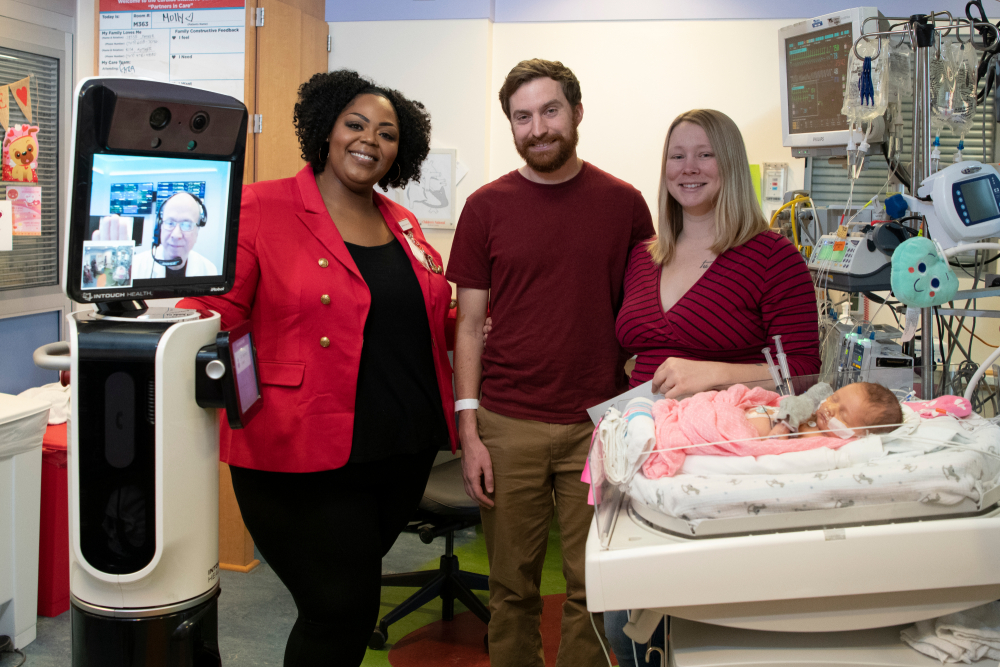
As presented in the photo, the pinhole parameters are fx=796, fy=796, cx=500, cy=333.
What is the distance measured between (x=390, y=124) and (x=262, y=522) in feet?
3.17

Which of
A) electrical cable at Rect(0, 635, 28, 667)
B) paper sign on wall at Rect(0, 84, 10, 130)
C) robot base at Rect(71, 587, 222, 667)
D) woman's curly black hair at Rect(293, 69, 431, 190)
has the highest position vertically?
paper sign on wall at Rect(0, 84, 10, 130)

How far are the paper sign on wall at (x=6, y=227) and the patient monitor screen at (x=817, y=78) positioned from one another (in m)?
3.10

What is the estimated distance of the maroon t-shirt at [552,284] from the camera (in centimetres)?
194

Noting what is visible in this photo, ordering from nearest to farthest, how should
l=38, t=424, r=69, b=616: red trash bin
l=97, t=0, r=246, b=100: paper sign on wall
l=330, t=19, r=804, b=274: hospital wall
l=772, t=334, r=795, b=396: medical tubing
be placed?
1. l=772, t=334, r=795, b=396: medical tubing
2. l=38, t=424, r=69, b=616: red trash bin
3. l=97, t=0, r=246, b=100: paper sign on wall
4. l=330, t=19, r=804, b=274: hospital wall

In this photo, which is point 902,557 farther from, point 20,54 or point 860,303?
point 20,54

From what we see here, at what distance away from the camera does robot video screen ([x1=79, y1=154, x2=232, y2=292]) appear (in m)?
1.18

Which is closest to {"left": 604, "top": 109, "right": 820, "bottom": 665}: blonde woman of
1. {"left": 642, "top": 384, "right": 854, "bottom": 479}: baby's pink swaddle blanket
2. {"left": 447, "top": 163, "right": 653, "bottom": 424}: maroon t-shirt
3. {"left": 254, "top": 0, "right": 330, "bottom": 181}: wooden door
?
{"left": 447, "top": 163, "right": 653, "bottom": 424}: maroon t-shirt

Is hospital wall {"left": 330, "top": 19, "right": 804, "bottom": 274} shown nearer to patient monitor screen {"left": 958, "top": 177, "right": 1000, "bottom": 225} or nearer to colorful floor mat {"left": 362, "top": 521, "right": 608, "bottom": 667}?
colorful floor mat {"left": 362, "top": 521, "right": 608, "bottom": 667}

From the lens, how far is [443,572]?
113 inches

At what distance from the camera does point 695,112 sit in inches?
70.2

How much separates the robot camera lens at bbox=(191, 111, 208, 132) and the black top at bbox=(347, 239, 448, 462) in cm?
56

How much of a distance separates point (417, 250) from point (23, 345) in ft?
7.43

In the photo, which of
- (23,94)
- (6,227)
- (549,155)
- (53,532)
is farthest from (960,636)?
(23,94)

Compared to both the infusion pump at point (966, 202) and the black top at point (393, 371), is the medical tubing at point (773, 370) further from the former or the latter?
the black top at point (393, 371)
